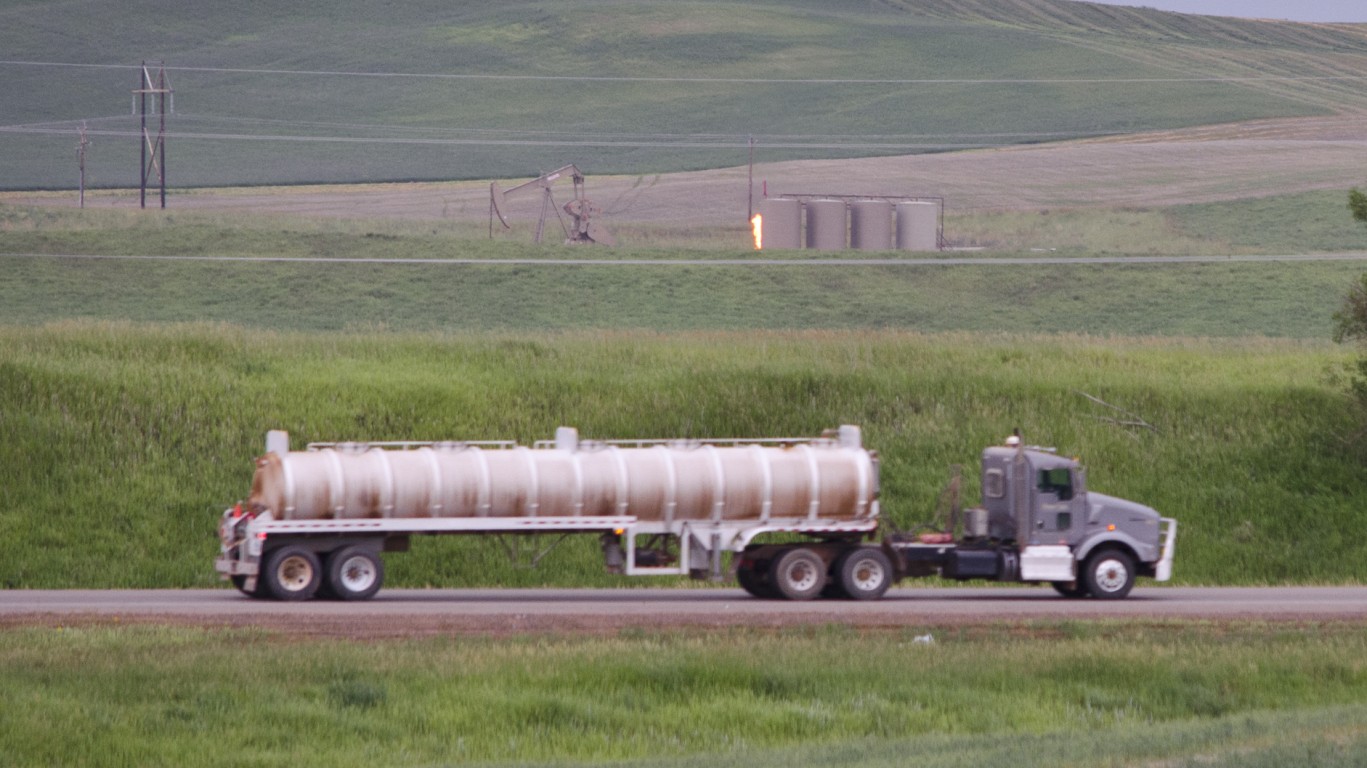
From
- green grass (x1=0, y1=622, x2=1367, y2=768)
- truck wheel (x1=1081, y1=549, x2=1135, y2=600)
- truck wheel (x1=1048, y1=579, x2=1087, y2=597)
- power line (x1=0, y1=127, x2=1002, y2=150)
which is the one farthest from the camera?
power line (x1=0, y1=127, x2=1002, y2=150)

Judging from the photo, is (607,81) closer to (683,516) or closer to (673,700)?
(683,516)

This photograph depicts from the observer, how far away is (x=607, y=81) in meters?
163

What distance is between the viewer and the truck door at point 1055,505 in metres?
26.1

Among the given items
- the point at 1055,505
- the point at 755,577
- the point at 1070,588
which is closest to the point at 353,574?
the point at 755,577

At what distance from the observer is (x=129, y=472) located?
33188 mm

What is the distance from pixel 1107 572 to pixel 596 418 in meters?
13.5

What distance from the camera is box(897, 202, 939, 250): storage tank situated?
90375 millimetres

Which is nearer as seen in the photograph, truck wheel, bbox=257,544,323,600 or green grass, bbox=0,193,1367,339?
truck wheel, bbox=257,544,323,600

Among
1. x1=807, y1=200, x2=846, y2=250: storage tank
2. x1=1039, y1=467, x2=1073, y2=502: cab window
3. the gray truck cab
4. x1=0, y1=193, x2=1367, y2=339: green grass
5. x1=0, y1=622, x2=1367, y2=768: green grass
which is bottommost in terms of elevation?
x1=0, y1=622, x2=1367, y2=768: green grass

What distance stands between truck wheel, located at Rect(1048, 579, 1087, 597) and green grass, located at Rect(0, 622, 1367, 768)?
6018 millimetres

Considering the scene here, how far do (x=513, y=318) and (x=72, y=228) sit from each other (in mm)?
29411

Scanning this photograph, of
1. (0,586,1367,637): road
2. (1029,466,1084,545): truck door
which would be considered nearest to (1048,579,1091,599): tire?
(0,586,1367,637): road

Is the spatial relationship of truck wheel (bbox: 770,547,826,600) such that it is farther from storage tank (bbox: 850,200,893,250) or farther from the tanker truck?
storage tank (bbox: 850,200,893,250)

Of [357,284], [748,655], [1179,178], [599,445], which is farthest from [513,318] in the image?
[1179,178]
